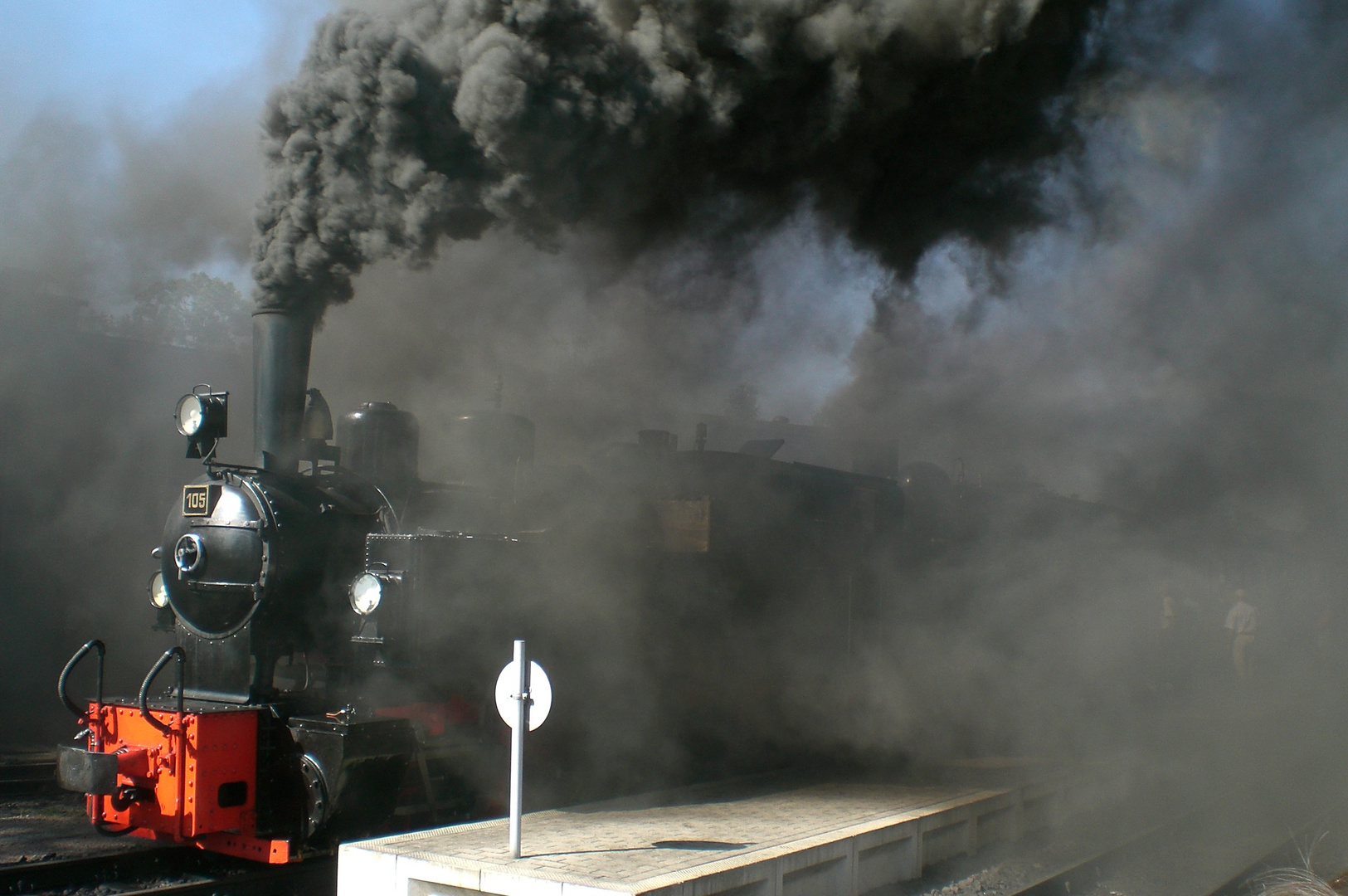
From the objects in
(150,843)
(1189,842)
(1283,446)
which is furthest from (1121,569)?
(150,843)

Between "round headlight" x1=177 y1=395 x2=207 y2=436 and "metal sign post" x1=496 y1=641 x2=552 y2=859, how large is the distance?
2.60m

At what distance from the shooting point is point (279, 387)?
219 inches

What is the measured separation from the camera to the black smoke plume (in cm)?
584

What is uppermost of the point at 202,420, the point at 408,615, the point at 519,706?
the point at 202,420

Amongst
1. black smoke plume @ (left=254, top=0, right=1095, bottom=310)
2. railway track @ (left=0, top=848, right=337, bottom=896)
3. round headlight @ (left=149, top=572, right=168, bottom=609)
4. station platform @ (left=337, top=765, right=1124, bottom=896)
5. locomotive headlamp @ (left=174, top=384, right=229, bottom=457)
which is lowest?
railway track @ (left=0, top=848, right=337, bottom=896)

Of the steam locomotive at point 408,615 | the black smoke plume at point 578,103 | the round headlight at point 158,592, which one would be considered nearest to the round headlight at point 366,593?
the steam locomotive at point 408,615

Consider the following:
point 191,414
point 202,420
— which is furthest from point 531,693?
point 191,414

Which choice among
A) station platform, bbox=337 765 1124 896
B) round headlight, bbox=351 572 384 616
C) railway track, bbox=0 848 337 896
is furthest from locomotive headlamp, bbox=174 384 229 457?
station platform, bbox=337 765 1124 896

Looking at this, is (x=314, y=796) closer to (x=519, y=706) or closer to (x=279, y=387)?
(x=519, y=706)

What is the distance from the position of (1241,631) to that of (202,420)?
9680mm

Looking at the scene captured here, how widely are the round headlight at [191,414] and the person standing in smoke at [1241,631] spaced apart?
9.45m

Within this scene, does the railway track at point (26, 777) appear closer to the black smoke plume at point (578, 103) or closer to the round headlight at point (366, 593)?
the black smoke plume at point (578, 103)

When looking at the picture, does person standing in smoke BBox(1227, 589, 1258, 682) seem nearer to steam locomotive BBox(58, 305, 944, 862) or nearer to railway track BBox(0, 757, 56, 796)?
steam locomotive BBox(58, 305, 944, 862)

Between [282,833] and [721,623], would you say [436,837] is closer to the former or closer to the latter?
[282,833]
